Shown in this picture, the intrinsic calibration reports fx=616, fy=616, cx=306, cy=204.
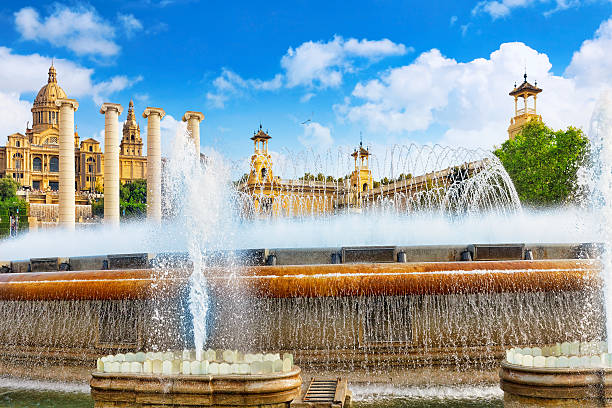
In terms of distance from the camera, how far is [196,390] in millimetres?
6617

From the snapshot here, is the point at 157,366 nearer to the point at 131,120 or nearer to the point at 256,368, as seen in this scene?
the point at 256,368

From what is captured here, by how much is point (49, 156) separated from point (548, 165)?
10726 centimetres

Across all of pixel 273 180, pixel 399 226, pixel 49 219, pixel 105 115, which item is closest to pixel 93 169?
pixel 49 219

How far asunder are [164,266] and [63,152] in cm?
2096

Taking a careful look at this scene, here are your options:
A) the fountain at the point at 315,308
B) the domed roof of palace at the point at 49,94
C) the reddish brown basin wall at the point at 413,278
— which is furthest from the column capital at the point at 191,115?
the domed roof of palace at the point at 49,94

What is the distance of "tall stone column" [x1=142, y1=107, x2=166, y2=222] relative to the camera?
29250 millimetres

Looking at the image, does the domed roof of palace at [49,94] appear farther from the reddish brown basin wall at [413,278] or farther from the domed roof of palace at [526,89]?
the reddish brown basin wall at [413,278]

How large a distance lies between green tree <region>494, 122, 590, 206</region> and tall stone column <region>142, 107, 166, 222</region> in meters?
18.5

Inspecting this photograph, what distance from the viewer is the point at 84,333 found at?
994 cm

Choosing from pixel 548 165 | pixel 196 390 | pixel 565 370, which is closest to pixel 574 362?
pixel 565 370

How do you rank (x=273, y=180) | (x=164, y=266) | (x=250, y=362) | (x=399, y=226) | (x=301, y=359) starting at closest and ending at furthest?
(x=250, y=362) → (x=301, y=359) → (x=164, y=266) → (x=399, y=226) → (x=273, y=180)

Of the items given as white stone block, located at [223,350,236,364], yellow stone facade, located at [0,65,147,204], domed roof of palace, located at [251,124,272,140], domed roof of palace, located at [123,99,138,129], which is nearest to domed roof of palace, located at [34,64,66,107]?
yellow stone facade, located at [0,65,147,204]

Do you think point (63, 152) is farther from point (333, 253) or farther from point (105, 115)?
point (333, 253)

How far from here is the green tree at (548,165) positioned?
104 ft
